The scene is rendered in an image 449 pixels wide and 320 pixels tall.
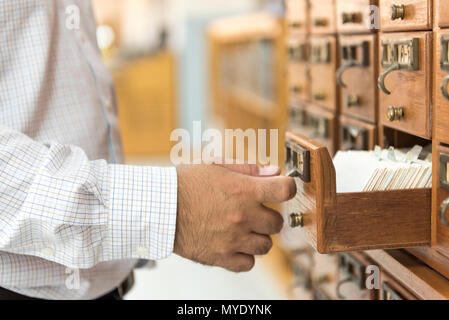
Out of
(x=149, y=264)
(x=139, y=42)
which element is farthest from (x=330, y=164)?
(x=139, y=42)

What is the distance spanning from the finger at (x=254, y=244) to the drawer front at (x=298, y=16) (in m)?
0.76

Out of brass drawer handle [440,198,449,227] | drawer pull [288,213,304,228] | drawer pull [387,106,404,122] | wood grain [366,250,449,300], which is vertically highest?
drawer pull [387,106,404,122]

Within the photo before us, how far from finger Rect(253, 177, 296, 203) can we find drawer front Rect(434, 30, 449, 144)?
0.24 meters

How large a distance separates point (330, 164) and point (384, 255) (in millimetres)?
256

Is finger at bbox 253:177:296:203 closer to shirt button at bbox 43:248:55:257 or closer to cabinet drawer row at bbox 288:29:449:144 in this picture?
cabinet drawer row at bbox 288:29:449:144

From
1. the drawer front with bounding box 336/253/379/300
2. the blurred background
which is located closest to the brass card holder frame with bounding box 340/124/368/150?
the drawer front with bounding box 336/253/379/300

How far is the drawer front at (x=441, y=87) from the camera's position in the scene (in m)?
0.83

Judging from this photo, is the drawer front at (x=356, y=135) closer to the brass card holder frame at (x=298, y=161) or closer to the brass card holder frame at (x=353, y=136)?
the brass card holder frame at (x=353, y=136)

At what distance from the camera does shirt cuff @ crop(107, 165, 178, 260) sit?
93cm

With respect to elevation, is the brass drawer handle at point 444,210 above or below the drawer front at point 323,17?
below

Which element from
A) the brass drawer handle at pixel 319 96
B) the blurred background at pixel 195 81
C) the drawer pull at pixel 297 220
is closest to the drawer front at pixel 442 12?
the drawer pull at pixel 297 220

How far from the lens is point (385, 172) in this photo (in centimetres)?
89

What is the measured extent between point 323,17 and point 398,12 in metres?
0.44

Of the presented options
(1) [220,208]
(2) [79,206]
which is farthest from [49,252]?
(1) [220,208]
